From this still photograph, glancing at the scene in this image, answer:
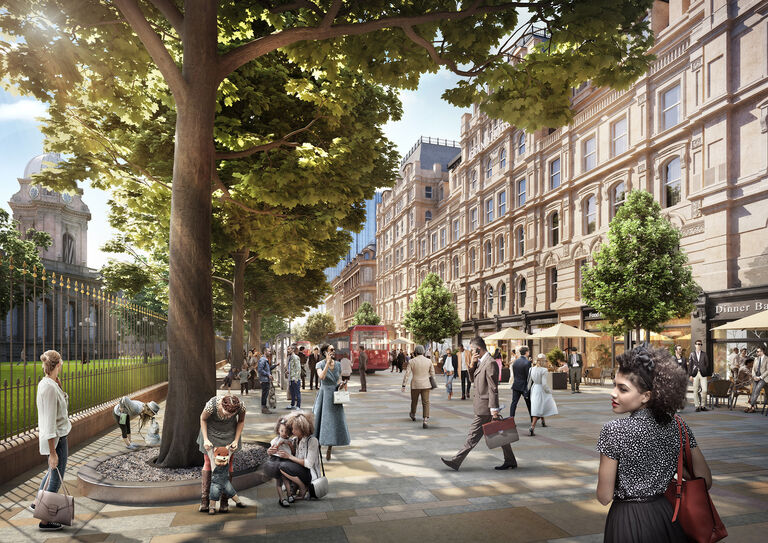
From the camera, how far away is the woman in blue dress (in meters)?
8.75

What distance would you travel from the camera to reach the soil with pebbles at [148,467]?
22.1 feet

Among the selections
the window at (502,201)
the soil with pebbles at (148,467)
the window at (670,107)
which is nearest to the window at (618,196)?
the window at (670,107)

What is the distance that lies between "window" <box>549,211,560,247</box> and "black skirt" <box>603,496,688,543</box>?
30658mm

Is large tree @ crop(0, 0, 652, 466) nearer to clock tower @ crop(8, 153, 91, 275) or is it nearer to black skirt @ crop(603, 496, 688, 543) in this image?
black skirt @ crop(603, 496, 688, 543)

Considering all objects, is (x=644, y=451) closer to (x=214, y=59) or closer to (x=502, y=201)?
(x=214, y=59)

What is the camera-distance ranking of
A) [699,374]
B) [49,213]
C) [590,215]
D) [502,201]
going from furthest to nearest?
[49,213] < [502,201] < [590,215] < [699,374]

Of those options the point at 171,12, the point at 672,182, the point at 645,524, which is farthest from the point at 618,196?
the point at 645,524

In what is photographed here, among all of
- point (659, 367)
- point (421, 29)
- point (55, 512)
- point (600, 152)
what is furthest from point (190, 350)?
point (600, 152)

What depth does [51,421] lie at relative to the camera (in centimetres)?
543

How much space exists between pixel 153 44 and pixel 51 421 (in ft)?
16.1

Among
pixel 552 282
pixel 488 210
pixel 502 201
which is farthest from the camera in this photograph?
pixel 488 210

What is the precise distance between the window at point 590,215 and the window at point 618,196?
1385 mm

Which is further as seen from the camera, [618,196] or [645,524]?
[618,196]

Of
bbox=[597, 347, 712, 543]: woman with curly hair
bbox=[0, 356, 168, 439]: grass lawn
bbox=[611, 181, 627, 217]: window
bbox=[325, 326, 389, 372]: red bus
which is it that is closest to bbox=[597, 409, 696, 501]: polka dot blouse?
bbox=[597, 347, 712, 543]: woman with curly hair
